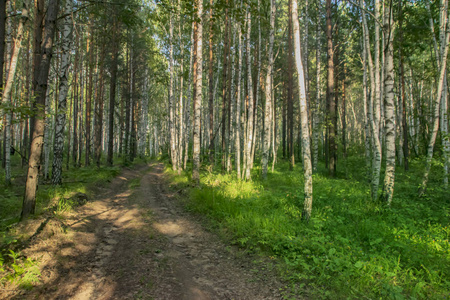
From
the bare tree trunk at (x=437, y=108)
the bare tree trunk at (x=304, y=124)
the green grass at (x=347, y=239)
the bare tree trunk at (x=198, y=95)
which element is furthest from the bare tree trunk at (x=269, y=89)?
the bare tree trunk at (x=437, y=108)

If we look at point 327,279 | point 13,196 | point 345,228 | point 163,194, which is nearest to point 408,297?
point 327,279

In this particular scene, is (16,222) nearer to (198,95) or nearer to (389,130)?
(198,95)

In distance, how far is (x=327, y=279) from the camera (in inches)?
140

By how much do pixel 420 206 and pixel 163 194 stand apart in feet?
30.9

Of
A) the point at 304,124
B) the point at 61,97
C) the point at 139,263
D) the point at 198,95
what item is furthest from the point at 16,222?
the point at 198,95

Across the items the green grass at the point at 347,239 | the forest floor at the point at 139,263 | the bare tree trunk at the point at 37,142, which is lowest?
the forest floor at the point at 139,263

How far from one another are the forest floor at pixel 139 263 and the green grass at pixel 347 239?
0.54 metres

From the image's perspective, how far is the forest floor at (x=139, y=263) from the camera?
3.42 metres

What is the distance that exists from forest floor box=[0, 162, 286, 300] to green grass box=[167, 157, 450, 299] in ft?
1.77

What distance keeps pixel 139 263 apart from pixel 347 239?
399 cm

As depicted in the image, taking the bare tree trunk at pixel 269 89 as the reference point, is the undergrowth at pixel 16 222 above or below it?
below

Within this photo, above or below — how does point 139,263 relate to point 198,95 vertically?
below

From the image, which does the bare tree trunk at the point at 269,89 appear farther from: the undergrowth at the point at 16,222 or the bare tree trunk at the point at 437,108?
the undergrowth at the point at 16,222

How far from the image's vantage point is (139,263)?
4.23m
